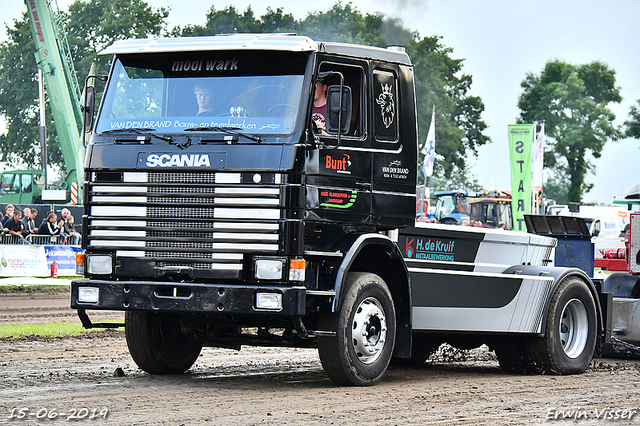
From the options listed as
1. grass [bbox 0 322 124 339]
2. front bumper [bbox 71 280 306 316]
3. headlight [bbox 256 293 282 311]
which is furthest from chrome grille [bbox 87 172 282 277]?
grass [bbox 0 322 124 339]

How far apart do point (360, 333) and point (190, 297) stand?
1.59 metres

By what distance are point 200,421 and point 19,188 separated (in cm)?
3525

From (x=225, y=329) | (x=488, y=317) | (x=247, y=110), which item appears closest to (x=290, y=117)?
(x=247, y=110)

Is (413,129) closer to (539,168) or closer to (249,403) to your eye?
(249,403)

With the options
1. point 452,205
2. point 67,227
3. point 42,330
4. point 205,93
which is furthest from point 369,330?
point 452,205

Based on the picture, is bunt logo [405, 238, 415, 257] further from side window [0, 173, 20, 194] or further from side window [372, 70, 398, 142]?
side window [0, 173, 20, 194]

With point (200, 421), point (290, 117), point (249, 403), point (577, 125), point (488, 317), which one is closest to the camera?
point (200, 421)

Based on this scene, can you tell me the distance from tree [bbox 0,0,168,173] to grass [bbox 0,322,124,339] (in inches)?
1799

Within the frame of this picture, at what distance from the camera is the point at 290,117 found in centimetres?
839

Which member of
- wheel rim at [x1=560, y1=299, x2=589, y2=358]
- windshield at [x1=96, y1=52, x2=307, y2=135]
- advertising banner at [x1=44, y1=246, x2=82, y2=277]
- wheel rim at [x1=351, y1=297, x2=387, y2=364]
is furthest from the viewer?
advertising banner at [x1=44, y1=246, x2=82, y2=277]

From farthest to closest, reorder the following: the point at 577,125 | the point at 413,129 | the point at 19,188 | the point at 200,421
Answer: the point at 577,125, the point at 19,188, the point at 413,129, the point at 200,421

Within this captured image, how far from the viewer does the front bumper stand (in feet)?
26.6

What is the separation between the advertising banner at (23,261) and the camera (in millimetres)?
23641

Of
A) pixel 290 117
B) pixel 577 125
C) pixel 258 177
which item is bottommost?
pixel 258 177
